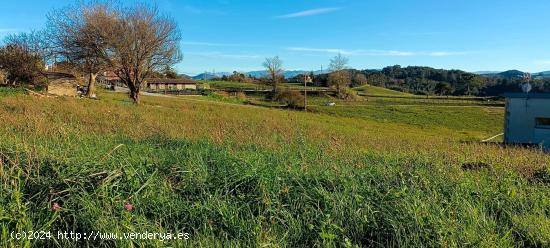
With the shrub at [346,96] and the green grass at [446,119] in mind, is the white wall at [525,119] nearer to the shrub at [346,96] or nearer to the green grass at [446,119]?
the green grass at [446,119]

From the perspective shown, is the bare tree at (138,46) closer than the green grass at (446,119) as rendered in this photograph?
Yes

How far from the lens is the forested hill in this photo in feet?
402

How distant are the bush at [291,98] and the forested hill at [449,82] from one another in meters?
53.0

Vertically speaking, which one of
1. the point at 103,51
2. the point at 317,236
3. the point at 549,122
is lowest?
the point at 549,122

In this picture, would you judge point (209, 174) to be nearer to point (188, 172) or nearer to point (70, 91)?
point (188, 172)

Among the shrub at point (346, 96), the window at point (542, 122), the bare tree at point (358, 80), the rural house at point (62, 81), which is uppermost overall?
the rural house at point (62, 81)

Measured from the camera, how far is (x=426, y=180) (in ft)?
16.3

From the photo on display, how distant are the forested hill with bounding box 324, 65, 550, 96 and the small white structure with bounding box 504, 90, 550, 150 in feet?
234

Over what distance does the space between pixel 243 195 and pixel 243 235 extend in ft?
1.91

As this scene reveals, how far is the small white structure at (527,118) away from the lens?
2509 centimetres

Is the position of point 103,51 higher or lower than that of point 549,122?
higher

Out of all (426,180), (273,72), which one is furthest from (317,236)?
(273,72)

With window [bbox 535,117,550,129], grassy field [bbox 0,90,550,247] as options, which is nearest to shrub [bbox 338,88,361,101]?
window [bbox 535,117,550,129]

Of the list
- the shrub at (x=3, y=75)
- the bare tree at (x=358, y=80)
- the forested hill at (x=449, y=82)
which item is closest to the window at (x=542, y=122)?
the shrub at (x=3, y=75)
